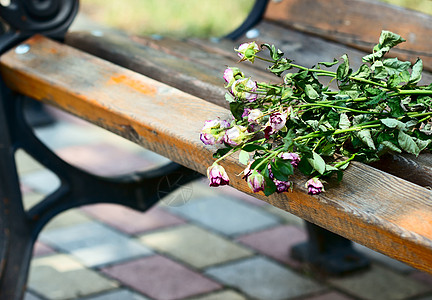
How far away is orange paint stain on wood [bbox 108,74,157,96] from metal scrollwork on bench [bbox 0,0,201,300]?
217 millimetres

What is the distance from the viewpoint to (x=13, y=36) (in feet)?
5.29

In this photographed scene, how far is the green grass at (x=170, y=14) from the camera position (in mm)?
4734

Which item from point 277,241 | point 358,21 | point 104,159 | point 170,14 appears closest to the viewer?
point 358,21

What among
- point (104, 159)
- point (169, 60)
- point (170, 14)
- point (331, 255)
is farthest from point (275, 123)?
point (170, 14)

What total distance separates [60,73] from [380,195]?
822mm

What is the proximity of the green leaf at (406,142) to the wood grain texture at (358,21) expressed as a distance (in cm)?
70

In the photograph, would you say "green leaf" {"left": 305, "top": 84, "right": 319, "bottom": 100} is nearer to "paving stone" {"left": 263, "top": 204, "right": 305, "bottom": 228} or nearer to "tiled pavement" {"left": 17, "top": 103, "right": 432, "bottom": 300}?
"tiled pavement" {"left": 17, "top": 103, "right": 432, "bottom": 300}

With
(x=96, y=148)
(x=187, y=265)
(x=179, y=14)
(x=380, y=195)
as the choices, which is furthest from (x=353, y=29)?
(x=179, y=14)

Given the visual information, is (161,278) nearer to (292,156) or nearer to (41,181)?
(41,181)

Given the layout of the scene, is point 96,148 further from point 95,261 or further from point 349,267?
point 349,267

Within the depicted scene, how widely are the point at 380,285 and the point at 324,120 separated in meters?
1.24

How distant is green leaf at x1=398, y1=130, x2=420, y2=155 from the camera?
0.95 meters

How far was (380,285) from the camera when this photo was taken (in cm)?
206

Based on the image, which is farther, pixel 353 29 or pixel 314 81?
pixel 353 29
